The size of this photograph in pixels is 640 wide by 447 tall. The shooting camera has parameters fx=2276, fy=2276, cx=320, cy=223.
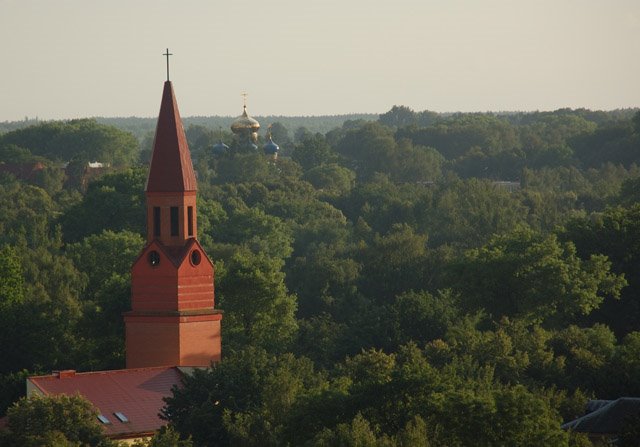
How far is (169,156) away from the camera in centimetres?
6650

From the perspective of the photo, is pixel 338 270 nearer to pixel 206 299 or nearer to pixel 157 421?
pixel 206 299

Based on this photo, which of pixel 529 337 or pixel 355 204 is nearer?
pixel 529 337

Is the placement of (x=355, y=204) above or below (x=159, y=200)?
below

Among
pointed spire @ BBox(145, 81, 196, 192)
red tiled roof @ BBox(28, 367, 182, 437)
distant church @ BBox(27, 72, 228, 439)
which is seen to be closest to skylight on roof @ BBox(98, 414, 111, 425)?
red tiled roof @ BBox(28, 367, 182, 437)

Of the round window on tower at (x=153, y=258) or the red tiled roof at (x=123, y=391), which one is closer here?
the red tiled roof at (x=123, y=391)

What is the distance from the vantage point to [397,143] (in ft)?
656

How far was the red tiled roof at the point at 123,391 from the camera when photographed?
59.0 meters

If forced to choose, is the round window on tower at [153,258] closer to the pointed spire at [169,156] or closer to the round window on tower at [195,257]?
the round window on tower at [195,257]

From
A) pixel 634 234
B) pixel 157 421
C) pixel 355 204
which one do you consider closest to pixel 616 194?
pixel 355 204

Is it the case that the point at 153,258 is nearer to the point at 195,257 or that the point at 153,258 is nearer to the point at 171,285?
the point at 171,285

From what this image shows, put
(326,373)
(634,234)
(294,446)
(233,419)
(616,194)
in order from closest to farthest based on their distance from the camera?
(294,446), (233,419), (326,373), (634,234), (616,194)

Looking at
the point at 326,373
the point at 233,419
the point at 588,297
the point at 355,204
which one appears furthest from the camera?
the point at 355,204

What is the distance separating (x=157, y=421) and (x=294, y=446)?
7232mm

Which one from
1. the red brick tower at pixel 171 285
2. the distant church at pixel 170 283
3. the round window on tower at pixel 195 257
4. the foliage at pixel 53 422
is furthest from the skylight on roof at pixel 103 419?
the round window on tower at pixel 195 257
